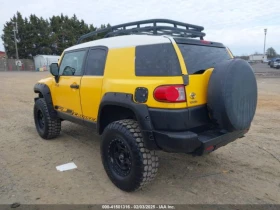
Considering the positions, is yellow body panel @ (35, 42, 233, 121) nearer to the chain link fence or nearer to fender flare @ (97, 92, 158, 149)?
fender flare @ (97, 92, 158, 149)

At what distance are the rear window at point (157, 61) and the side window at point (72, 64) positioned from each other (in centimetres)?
145

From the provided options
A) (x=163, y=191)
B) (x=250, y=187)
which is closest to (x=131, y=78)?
(x=163, y=191)

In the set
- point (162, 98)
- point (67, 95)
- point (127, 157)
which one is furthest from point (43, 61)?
point (162, 98)

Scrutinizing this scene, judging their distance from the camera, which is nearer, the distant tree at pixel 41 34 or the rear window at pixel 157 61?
the rear window at pixel 157 61

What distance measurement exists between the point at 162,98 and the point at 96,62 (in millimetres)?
1507

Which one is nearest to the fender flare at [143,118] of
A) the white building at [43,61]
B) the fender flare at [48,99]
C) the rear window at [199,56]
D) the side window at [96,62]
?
→ the rear window at [199,56]

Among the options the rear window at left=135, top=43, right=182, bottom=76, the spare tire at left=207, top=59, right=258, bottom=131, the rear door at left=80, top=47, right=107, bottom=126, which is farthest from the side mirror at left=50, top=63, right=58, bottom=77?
the spare tire at left=207, top=59, right=258, bottom=131

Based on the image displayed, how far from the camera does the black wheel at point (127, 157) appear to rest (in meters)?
2.95

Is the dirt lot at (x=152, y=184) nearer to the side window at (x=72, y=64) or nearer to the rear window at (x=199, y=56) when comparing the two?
the side window at (x=72, y=64)

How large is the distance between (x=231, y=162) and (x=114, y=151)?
75.6 inches

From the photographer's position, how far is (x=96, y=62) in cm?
384

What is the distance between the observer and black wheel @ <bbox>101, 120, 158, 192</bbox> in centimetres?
295

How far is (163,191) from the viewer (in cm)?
322

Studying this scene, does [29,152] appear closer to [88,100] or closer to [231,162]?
[88,100]
